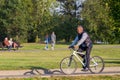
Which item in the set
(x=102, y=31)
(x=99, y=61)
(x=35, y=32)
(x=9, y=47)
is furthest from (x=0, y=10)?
(x=99, y=61)

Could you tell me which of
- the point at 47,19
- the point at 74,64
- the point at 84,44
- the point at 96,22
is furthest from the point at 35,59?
the point at 47,19

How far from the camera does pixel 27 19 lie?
7306cm

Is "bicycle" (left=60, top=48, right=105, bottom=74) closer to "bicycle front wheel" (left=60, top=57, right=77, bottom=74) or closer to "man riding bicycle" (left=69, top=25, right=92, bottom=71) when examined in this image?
"bicycle front wheel" (left=60, top=57, right=77, bottom=74)

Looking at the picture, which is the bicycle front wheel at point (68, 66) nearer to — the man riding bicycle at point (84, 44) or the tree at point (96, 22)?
the man riding bicycle at point (84, 44)

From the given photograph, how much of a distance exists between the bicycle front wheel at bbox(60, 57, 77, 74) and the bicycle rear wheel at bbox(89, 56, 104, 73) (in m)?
0.76

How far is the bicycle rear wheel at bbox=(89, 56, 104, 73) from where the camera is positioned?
56.4 feet

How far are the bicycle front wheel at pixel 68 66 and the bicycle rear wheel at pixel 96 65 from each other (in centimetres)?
76

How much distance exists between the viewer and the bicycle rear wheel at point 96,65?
17203 millimetres

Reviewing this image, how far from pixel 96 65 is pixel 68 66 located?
4.31ft

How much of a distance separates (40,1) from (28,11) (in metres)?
7.57

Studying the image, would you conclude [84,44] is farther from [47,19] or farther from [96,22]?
[47,19]

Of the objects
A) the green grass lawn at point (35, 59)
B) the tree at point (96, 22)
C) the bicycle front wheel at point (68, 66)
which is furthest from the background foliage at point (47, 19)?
the bicycle front wheel at point (68, 66)

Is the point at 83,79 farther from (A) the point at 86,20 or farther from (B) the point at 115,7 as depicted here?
(A) the point at 86,20

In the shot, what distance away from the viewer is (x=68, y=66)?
16969 millimetres
